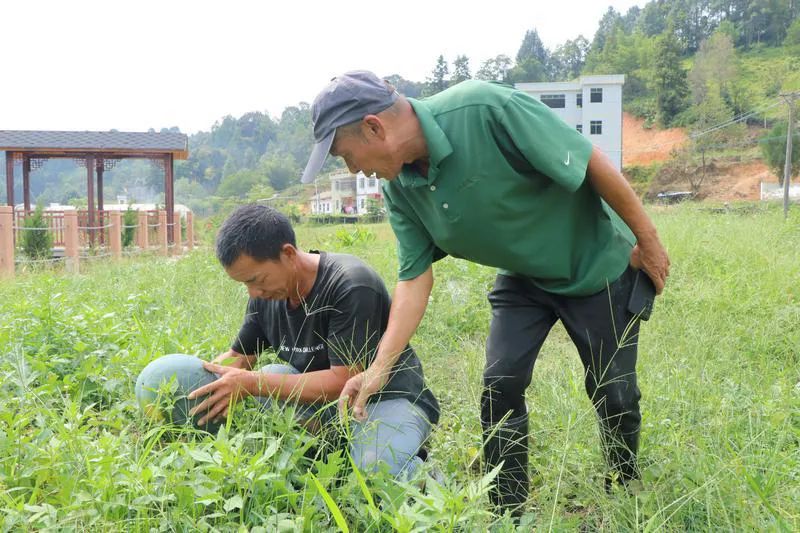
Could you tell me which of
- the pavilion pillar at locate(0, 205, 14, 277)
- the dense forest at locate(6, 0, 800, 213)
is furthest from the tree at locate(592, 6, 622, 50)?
the pavilion pillar at locate(0, 205, 14, 277)

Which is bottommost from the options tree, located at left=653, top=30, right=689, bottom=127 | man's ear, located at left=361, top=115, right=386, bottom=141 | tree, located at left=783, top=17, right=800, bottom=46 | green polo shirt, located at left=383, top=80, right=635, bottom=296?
green polo shirt, located at left=383, top=80, right=635, bottom=296

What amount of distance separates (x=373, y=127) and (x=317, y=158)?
0.19 metres

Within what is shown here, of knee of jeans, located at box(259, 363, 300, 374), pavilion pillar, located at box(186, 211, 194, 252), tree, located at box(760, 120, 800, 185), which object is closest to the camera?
knee of jeans, located at box(259, 363, 300, 374)

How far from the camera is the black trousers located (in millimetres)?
2418

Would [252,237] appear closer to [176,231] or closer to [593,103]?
[176,231]

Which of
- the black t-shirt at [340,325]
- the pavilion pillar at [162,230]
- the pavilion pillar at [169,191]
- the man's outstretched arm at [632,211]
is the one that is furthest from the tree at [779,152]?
the black t-shirt at [340,325]

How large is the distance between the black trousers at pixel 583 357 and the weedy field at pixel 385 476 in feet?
0.34

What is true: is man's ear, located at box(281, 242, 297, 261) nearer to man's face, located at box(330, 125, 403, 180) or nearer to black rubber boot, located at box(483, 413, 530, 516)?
man's face, located at box(330, 125, 403, 180)

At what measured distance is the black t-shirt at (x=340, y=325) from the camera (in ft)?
8.41

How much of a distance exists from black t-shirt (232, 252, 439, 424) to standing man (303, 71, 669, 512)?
13 centimetres

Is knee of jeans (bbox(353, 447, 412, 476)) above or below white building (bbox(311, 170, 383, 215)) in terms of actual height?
below

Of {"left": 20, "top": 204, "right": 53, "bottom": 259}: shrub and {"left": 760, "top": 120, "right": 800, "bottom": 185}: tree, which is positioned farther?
{"left": 760, "top": 120, "right": 800, "bottom": 185}: tree

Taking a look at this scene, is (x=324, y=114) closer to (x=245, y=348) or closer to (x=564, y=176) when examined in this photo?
(x=564, y=176)

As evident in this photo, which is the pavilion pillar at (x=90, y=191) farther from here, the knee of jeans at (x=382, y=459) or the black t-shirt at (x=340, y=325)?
the knee of jeans at (x=382, y=459)
